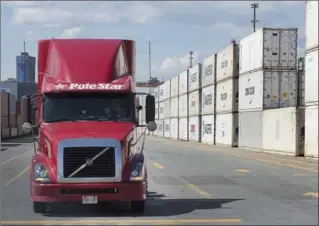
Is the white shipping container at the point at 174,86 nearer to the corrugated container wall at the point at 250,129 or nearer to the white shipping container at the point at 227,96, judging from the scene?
the white shipping container at the point at 227,96

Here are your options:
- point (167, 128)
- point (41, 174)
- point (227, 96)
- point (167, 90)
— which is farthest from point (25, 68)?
point (167, 90)

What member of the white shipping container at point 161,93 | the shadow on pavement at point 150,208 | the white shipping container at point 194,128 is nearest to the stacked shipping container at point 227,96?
the white shipping container at point 194,128

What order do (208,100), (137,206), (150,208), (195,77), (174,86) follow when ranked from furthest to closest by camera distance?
(174,86), (195,77), (208,100), (150,208), (137,206)

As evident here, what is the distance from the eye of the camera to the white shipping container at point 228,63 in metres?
36.8

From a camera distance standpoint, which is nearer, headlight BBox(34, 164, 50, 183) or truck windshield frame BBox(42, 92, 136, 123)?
headlight BBox(34, 164, 50, 183)

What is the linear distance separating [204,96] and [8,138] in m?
22.9

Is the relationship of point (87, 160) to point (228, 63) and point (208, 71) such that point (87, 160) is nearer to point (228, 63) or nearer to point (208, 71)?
point (228, 63)

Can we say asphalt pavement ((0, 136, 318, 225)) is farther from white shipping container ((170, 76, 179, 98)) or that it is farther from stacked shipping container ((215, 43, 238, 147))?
white shipping container ((170, 76, 179, 98))

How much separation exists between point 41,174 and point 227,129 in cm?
3051

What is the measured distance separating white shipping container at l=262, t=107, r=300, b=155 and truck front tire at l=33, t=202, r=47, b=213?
62.0ft

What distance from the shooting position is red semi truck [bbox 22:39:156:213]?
8.77 meters

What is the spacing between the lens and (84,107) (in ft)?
31.8

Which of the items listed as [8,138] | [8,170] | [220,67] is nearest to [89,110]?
[8,170]

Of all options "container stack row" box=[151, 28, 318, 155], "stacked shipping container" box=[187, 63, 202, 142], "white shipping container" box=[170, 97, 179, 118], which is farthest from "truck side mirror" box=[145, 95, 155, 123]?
"white shipping container" box=[170, 97, 179, 118]
